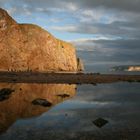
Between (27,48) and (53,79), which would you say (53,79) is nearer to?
(53,79)

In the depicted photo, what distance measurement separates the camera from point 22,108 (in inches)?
918

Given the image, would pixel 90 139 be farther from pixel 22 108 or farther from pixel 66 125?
pixel 22 108

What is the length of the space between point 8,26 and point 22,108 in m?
130

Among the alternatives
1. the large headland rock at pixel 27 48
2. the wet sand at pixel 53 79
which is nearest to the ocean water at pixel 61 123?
the wet sand at pixel 53 79

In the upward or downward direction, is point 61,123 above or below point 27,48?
below

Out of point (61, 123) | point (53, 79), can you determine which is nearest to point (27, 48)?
point (53, 79)

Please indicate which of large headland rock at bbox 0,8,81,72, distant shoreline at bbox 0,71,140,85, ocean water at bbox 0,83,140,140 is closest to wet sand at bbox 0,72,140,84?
distant shoreline at bbox 0,71,140,85

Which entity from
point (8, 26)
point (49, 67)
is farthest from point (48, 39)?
point (8, 26)

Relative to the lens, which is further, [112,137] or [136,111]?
[136,111]

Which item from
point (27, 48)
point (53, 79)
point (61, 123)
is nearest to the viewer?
point (61, 123)

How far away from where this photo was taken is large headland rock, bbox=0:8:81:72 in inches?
5487

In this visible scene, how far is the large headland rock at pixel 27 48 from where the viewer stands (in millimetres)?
139375

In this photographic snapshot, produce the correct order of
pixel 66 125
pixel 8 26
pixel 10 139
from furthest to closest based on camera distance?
pixel 8 26, pixel 66 125, pixel 10 139

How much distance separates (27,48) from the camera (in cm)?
15362
